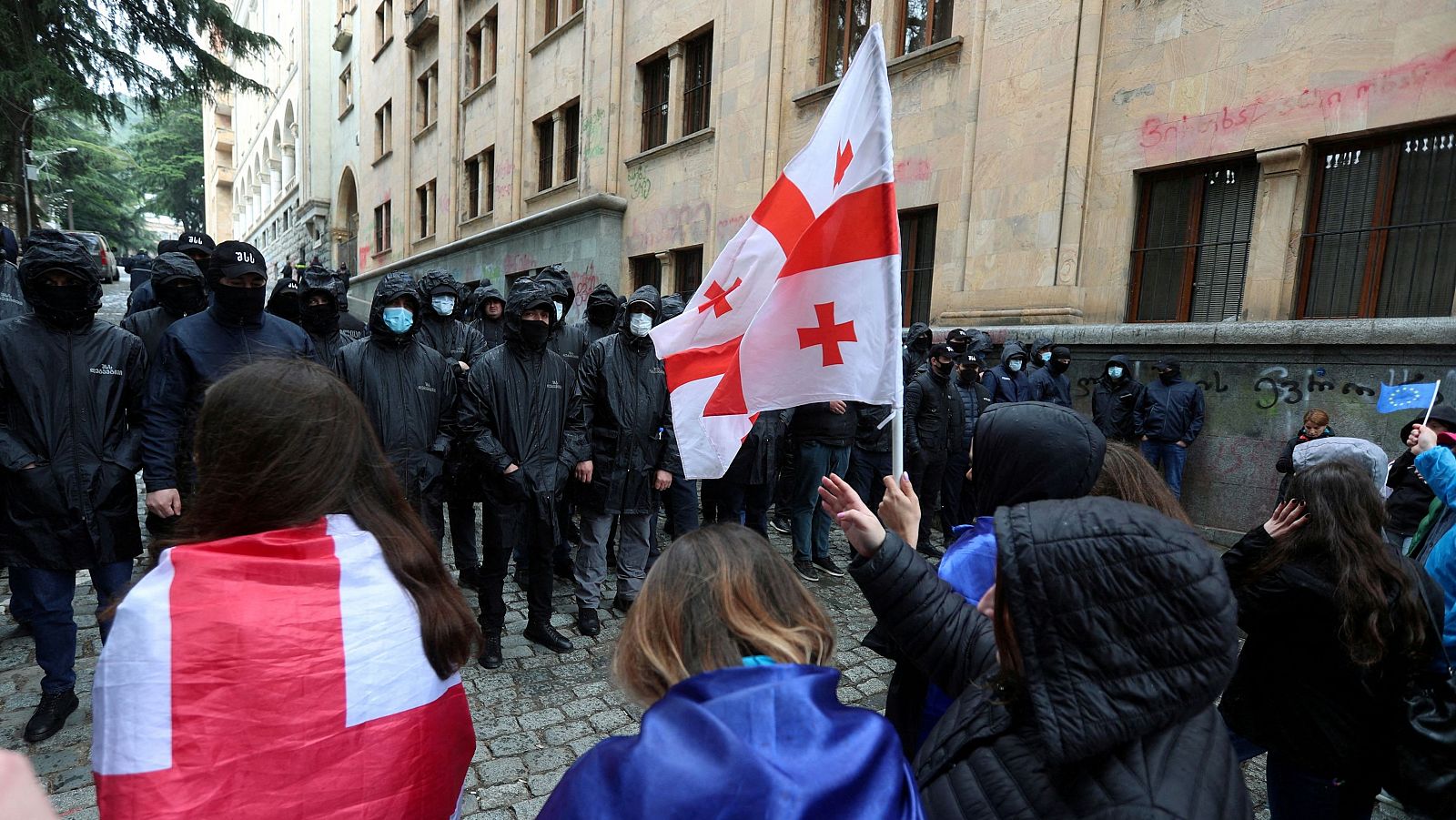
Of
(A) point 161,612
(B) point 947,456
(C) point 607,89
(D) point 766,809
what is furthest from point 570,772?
(C) point 607,89

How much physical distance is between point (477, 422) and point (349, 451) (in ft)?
9.14

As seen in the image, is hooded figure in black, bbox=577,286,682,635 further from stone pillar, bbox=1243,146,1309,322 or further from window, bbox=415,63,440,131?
window, bbox=415,63,440,131

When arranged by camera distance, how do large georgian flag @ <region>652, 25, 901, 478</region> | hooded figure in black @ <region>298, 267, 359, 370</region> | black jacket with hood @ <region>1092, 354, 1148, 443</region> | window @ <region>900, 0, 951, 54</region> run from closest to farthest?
large georgian flag @ <region>652, 25, 901, 478</region>
hooded figure in black @ <region>298, 267, 359, 370</region>
black jacket with hood @ <region>1092, 354, 1148, 443</region>
window @ <region>900, 0, 951, 54</region>

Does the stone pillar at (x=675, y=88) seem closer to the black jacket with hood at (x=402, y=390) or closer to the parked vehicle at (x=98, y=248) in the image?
the parked vehicle at (x=98, y=248)

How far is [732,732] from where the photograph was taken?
96 centimetres

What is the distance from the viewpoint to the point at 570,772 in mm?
1030

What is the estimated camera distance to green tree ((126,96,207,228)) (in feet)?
212

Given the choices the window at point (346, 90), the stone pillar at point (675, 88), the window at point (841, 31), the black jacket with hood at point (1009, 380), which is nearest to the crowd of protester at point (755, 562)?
the black jacket with hood at point (1009, 380)

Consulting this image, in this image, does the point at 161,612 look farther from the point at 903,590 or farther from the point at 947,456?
the point at 947,456

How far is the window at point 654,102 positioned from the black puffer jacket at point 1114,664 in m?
15.4

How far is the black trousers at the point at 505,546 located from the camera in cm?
416

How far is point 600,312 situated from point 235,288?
385 cm

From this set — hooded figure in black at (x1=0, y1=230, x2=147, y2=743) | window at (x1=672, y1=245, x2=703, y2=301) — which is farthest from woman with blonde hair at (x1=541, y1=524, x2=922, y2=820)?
window at (x1=672, y1=245, x2=703, y2=301)

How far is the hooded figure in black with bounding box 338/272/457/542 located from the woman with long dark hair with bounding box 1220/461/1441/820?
3805 millimetres
